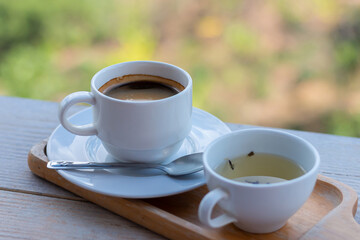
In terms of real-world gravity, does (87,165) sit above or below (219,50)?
above

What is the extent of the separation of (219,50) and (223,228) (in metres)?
1.62

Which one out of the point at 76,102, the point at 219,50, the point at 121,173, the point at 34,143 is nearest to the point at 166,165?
the point at 121,173

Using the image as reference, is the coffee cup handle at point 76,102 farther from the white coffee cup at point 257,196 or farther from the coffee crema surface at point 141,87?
the white coffee cup at point 257,196

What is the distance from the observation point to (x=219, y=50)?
2184mm

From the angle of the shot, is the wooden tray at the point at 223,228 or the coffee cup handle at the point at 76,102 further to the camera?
the coffee cup handle at the point at 76,102

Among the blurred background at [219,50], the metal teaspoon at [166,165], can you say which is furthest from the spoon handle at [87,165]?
the blurred background at [219,50]

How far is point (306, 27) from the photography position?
7.03 ft

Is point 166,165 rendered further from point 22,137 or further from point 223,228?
point 22,137

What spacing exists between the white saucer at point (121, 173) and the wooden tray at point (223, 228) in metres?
0.02

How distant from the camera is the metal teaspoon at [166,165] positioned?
28.2 inches

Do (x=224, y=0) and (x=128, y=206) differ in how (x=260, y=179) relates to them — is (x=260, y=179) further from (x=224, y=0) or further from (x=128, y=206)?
(x=224, y=0)

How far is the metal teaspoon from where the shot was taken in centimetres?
72

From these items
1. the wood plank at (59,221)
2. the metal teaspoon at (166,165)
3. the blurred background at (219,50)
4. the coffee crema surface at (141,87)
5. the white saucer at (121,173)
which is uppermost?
the coffee crema surface at (141,87)

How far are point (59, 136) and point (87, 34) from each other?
4.95ft
